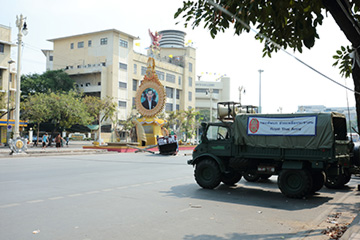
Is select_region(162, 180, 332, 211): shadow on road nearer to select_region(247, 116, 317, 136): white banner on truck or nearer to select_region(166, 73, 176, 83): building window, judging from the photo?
select_region(247, 116, 317, 136): white banner on truck

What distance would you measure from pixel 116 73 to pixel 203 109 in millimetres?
56116

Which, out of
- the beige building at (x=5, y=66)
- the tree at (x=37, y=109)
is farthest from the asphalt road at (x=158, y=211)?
the beige building at (x=5, y=66)

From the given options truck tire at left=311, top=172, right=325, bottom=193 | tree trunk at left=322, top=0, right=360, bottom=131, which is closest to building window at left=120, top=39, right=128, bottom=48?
truck tire at left=311, top=172, right=325, bottom=193

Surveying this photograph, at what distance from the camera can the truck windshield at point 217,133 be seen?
39.4 feet

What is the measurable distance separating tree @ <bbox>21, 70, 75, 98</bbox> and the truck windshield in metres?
58.0

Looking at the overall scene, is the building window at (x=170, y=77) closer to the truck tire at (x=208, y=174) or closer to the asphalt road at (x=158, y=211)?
the asphalt road at (x=158, y=211)

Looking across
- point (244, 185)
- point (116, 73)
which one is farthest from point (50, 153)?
point (116, 73)

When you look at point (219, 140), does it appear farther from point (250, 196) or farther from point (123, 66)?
point (123, 66)

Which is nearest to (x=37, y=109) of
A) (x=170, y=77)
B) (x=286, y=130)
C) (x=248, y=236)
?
(x=286, y=130)

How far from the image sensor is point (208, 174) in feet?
38.5

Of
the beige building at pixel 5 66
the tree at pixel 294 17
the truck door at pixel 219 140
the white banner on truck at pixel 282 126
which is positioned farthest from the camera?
the beige building at pixel 5 66

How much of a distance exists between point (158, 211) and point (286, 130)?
498 centimetres

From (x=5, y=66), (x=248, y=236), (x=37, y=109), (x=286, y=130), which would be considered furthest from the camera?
(x=5, y=66)

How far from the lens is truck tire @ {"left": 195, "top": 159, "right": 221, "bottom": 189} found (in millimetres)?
11469
